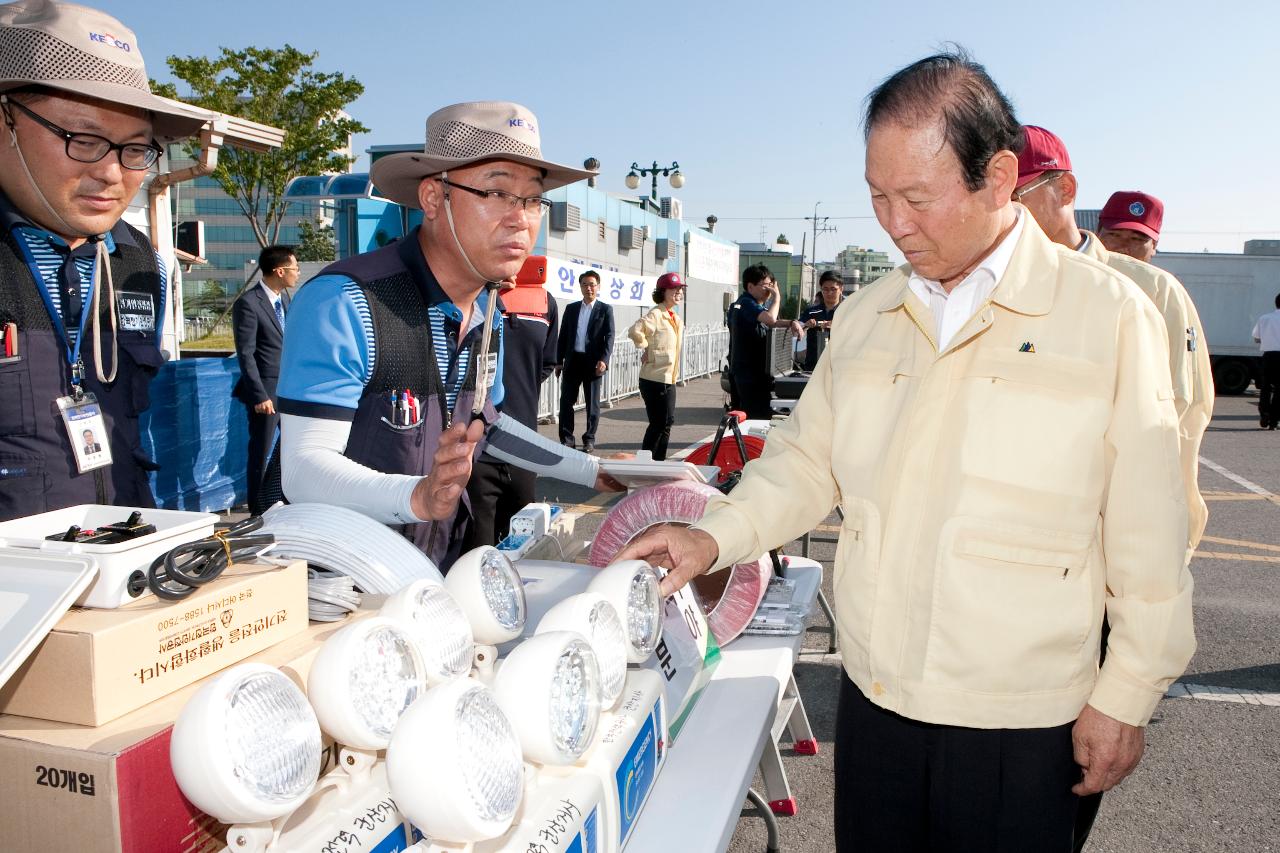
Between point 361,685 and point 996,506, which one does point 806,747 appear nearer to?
point 996,506

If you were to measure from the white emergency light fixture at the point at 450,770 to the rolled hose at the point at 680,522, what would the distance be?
3.99ft

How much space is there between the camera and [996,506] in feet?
5.06

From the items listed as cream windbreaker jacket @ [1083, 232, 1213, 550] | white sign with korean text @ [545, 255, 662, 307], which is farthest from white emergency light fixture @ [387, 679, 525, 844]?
white sign with korean text @ [545, 255, 662, 307]

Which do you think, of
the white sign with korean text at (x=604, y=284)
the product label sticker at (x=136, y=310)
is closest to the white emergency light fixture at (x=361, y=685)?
the product label sticker at (x=136, y=310)

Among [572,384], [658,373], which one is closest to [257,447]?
[572,384]

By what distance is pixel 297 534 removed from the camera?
1.64 m

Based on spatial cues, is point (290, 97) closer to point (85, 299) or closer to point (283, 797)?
point (85, 299)

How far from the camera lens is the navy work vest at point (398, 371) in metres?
2.13

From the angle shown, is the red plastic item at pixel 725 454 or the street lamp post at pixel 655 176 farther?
the street lamp post at pixel 655 176

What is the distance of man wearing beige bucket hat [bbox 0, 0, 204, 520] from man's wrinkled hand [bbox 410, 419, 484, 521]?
935mm

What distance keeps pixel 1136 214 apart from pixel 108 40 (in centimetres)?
398

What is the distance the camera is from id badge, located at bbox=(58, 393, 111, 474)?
6.91 ft

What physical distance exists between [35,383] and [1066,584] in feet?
7.23

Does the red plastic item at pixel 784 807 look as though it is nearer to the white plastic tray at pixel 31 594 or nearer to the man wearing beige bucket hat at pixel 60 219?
the man wearing beige bucket hat at pixel 60 219
